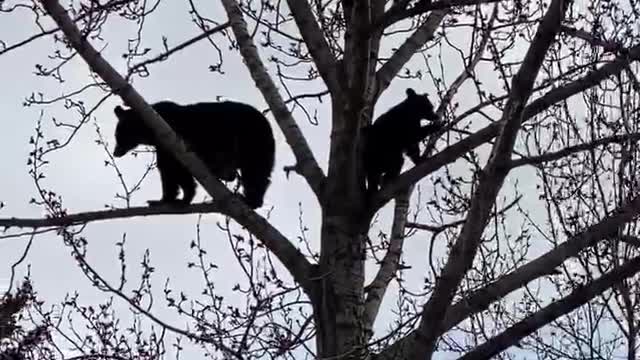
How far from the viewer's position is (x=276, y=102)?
4.98 m

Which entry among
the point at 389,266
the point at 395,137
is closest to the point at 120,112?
the point at 395,137

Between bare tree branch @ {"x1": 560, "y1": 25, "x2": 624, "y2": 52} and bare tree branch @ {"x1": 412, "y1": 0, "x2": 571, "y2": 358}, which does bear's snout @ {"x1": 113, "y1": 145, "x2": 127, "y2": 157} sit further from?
bare tree branch @ {"x1": 412, "y1": 0, "x2": 571, "y2": 358}

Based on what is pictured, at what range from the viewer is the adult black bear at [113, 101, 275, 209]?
252 inches

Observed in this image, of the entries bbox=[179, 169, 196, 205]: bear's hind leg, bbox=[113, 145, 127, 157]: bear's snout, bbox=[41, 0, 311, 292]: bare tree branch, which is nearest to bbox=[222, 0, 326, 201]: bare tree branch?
bbox=[41, 0, 311, 292]: bare tree branch

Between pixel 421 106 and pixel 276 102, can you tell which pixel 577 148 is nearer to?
pixel 276 102

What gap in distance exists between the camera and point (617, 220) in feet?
11.3

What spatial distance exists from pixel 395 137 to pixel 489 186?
3.01m

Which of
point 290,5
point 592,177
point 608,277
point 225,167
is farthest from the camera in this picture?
point 225,167

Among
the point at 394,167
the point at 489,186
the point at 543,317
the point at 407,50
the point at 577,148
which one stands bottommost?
the point at 543,317

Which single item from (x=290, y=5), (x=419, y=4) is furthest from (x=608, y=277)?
(x=290, y=5)

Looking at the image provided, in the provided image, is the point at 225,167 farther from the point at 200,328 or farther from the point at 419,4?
the point at 419,4

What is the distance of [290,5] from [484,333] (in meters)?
2.72

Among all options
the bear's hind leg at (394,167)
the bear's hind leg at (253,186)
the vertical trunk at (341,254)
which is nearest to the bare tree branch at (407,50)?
the vertical trunk at (341,254)

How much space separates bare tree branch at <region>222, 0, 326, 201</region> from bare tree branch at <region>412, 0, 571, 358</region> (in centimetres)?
150
